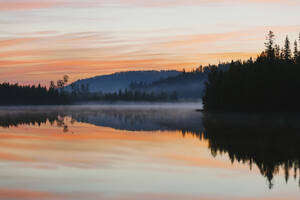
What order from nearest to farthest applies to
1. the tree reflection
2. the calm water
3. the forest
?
the calm water, the tree reflection, the forest

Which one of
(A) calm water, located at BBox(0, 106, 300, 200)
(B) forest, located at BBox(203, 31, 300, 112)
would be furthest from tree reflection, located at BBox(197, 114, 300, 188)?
(B) forest, located at BBox(203, 31, 300, 112)

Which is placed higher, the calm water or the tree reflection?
the calm water

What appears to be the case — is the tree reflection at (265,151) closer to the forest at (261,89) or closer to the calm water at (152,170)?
the calm water at (152,170)

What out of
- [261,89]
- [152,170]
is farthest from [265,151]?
[261,89]

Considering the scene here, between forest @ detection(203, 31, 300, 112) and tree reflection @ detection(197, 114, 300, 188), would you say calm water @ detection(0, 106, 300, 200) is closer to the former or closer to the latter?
tree reflection @ detection(197, 114, 300, 188)

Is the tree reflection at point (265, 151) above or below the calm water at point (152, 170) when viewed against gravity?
below

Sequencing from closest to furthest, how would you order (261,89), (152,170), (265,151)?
(152,170), (265,151), (261,89)

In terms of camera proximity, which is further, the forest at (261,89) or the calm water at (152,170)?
the forest at (261,89)

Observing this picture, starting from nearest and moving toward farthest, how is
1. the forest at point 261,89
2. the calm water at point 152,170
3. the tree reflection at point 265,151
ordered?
the calm water at point 152,170
the tree reflection at point 265,151
the forest at point 261,89

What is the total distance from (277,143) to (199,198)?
1899cm

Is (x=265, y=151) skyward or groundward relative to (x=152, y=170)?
groundward

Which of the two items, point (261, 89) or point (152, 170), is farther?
point (261, 89)

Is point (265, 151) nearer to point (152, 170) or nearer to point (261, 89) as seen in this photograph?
point (152, 170)

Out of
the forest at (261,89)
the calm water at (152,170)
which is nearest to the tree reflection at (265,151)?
the calm water at (152,170)
